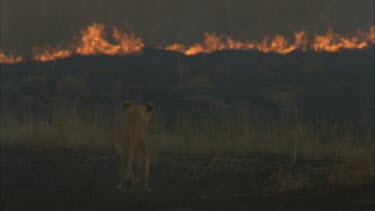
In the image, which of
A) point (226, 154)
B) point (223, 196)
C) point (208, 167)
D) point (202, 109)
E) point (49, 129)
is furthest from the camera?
point (202, 109)

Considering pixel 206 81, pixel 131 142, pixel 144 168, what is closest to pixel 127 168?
pixel 131 142

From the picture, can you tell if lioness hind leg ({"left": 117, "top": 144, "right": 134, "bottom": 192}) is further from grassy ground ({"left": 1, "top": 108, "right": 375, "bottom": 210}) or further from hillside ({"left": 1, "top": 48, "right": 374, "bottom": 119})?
hillside ({"left": 1, "top": 48, "right": 374, "bottom": 119})

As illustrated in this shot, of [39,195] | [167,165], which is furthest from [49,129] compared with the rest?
[39,195]

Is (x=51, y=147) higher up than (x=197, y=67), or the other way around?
(x=197, y=67)

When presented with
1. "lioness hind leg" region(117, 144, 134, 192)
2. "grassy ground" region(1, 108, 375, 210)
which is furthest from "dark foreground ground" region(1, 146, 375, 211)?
"lioness hind leg" region(117, 144, 134, 192)

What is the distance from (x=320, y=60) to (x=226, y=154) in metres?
27.2

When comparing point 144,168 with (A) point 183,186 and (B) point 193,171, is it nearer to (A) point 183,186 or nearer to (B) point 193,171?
(A) point 183,186

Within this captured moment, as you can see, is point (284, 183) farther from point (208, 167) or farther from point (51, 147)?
point (51, 147)

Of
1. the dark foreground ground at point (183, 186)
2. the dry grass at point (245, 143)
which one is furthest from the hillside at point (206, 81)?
the dark foreground ground at point (183, 186)

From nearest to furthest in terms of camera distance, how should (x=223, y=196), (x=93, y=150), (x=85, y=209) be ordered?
(x=85, y=209) < (x=223, y=196) < (x=93, y=150)

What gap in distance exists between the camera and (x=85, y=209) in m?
9.02

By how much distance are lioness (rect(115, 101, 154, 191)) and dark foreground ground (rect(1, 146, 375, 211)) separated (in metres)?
0.23

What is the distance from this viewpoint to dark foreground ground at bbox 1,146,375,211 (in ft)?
31.3

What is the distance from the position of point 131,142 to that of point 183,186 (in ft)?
4.75
